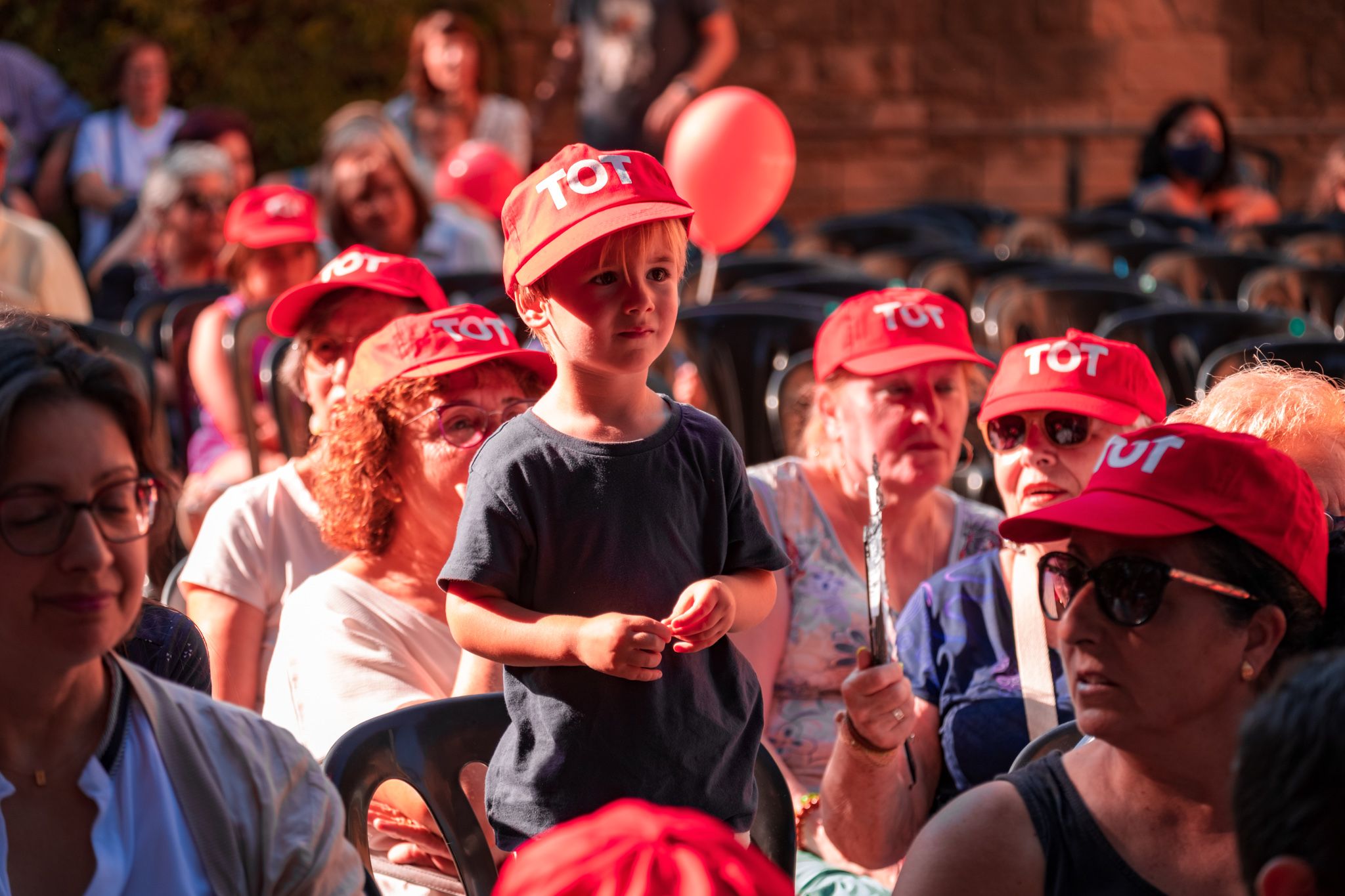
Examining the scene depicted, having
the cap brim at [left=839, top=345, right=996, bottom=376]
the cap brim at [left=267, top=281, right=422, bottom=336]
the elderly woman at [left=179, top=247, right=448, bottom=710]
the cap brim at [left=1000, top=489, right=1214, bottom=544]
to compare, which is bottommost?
the elderly woman at [left=179, top=247, right=448, bottom=710]

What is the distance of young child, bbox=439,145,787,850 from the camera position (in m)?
1.88

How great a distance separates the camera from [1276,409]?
2295mm

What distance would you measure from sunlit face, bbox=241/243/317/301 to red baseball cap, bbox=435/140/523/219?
7.79 ft

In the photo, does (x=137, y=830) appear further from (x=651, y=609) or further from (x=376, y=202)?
(x=376, y=202)

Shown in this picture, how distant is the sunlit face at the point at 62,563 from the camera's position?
1378 mm

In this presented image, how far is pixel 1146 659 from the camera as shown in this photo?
1622 millimetres

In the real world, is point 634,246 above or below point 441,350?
above

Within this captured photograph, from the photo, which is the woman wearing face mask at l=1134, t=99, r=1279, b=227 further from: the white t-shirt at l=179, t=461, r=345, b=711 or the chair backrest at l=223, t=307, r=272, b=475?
the white t-shirt at l=179, t=461, r=345, b=711

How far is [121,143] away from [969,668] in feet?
24.9

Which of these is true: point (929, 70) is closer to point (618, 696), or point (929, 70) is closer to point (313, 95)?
point (313, 95)

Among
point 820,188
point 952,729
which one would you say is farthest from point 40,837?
point 820,188

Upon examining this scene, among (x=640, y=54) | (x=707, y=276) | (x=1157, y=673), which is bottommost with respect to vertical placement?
(x=1157, y=673)

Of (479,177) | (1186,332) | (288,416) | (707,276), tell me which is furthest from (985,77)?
(288,416)

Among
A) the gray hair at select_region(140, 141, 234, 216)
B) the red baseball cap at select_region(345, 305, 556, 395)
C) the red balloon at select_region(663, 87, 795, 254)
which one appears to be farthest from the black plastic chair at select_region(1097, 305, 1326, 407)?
the gray hair at select_region(140, 141, 234, 216)
